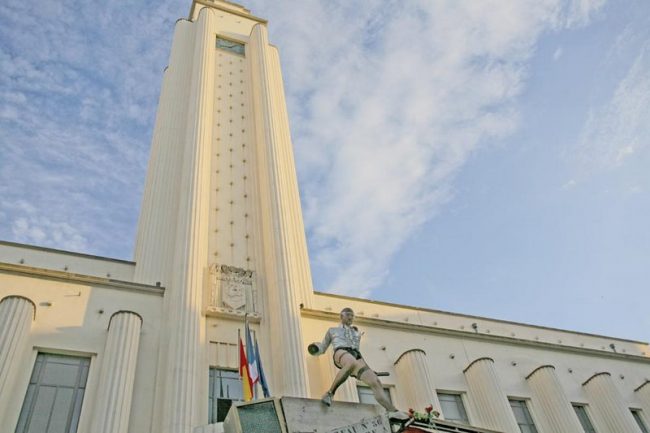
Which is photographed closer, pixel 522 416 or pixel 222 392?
pixel 222 392

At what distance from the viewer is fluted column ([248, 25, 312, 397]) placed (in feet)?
54.7

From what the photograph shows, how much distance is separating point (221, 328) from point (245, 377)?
9.25 ft

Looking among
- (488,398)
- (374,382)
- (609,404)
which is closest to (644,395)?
(609,404)

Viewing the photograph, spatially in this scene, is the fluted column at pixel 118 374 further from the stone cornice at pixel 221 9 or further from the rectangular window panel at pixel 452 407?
the stone cornice at pixel 221 9

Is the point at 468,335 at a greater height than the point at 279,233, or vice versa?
the point at 279,233

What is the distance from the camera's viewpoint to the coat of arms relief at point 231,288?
17906 millimetres

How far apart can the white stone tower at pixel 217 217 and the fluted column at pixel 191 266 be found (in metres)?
0.03

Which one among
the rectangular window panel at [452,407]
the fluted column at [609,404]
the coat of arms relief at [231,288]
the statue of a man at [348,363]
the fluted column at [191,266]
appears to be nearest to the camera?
the statue of a man at [348,363]

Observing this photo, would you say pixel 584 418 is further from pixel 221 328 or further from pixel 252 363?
pixel 221 328

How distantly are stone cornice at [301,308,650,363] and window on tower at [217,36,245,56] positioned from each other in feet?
55.9

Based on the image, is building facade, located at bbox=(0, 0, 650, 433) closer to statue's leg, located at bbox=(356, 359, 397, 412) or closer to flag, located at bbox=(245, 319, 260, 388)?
flag, located at bbox=(245, 319, 260, 388)

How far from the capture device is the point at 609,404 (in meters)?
20.9

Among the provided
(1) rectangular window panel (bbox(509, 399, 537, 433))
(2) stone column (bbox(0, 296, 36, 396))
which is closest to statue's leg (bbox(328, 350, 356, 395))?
(2) stone column (bbox(0, 296, 36, 396))

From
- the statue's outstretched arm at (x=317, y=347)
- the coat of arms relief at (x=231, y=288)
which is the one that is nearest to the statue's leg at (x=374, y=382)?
the statue's outstretched arm at (x=317, y=347)
